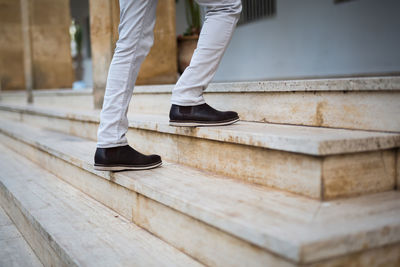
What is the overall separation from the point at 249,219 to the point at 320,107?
759 mm

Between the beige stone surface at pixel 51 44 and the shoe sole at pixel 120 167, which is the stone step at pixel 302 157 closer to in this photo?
the shoe sole at pixel 120 167

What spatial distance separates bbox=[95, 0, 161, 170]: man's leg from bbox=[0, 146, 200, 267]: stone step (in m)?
0.28

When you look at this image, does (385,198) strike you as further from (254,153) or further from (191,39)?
(191,39)

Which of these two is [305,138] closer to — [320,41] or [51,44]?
[320,41]

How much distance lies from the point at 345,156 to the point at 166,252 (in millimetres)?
686

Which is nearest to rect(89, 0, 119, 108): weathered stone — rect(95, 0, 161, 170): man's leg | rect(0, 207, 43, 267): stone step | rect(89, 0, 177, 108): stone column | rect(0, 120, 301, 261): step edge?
rect(89, 0, 177, 108): stone column

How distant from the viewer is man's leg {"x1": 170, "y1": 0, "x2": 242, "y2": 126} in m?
1.62

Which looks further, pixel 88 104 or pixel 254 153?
pixel 88 104

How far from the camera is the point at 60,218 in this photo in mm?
1694

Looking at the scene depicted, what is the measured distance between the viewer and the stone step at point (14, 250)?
1.67m

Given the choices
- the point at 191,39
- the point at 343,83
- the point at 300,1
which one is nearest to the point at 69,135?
the point at 191,39

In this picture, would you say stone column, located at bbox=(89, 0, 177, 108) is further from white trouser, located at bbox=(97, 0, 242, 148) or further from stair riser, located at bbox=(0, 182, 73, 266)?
white trouser, located at bbox=(97, 0, 242, 148)

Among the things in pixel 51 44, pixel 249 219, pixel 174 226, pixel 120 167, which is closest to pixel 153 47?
pixel 120 167

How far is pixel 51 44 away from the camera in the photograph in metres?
6.34
